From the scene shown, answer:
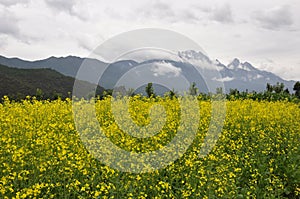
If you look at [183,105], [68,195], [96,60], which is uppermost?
[96,60]

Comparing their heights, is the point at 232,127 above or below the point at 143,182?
above

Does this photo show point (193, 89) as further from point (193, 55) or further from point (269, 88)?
point (269, 88)

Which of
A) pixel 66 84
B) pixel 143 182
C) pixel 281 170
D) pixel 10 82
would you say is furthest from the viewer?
pixel 66 84

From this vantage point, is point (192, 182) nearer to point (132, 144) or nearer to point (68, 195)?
point (132, 144)

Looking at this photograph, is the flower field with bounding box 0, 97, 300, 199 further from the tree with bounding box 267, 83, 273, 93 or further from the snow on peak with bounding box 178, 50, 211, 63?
the tree with bounding box 267, 83, 273, 93

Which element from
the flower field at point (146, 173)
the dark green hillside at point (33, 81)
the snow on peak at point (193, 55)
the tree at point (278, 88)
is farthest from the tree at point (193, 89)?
the dark green hillside at point (33, 81)

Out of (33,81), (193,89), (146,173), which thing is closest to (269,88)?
(193,89)

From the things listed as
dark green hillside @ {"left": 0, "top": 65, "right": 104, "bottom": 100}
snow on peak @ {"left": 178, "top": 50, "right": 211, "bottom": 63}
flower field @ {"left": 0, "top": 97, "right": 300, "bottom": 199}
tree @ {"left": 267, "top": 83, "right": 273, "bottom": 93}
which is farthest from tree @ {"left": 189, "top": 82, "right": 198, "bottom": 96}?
dark green hillside @ {"left": 0, "top": 65, "right": 104, "bottom": 100}

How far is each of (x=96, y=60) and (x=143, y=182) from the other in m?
3.65

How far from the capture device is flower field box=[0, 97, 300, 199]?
5.36 metres

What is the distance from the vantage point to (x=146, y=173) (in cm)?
588

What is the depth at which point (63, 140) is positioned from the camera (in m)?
7.17

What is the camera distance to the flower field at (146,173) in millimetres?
5363

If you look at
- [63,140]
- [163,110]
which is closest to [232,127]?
[163,110]
